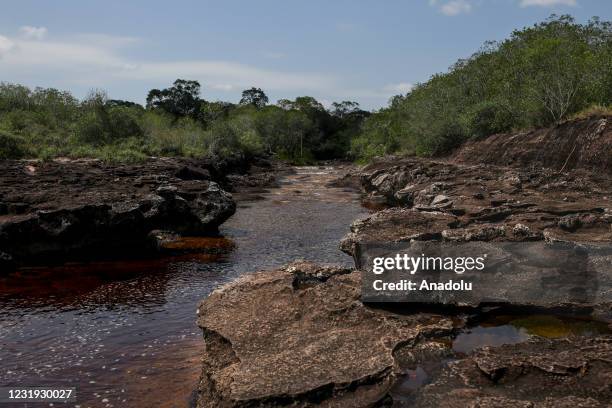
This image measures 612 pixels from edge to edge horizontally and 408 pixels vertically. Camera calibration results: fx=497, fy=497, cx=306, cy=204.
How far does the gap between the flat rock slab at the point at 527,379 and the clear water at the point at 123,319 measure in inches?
205

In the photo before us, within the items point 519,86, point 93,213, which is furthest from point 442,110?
point 93,213

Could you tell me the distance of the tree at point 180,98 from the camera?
133125 millimetres

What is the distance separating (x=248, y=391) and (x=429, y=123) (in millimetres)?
47695

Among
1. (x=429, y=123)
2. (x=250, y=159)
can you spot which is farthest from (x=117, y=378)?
(x=250, y=159)

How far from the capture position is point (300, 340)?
9227 mm

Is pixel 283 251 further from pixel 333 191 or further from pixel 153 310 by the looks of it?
pixel 333 191

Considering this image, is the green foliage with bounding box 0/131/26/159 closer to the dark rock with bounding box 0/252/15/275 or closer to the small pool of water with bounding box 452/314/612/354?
the dark rock with bounding box 0/252/15/275

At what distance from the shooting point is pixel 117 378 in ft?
35.6

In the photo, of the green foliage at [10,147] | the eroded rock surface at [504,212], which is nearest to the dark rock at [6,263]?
the eroded rock surface at [504,212]

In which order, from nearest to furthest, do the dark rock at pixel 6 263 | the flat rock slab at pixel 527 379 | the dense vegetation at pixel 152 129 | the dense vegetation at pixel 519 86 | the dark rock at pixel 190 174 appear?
the flat rock slab at pixel 527 379 → the dark rock at pixel 6 263 → the dense vegetation at pixel 519 86 → the dark rock at pixel 190 174 → the dense vegetation at pixel 152 129

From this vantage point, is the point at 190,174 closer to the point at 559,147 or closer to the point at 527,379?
the point at 559,147

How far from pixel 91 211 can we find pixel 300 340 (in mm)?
16011

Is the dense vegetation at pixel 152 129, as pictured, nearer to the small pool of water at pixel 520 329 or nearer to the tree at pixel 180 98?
the tree at pixel 180 98

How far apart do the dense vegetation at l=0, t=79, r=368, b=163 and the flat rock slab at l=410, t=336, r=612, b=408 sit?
43.1m
